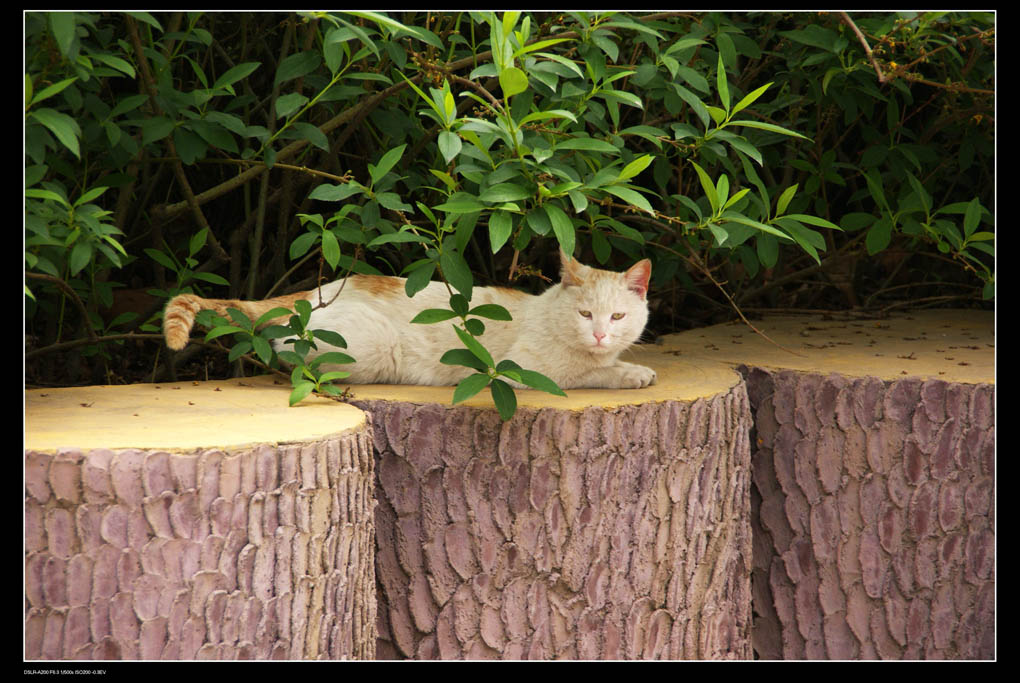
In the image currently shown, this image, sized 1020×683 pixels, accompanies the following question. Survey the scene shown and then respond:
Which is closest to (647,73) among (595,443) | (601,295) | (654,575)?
(601,295)

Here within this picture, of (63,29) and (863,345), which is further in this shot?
(863,345)

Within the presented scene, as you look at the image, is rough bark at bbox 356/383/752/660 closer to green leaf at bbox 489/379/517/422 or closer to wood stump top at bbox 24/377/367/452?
green leaf at bbox 489/379/517/422

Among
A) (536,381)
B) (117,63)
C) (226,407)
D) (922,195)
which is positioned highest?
(117,63)

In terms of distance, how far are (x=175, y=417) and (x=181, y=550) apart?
35cm

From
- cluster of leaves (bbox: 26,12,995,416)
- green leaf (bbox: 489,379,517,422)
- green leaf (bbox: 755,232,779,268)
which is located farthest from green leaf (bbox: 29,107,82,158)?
green leaf (bbox: 755,232,779,268)

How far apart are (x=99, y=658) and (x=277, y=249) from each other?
5.40ft

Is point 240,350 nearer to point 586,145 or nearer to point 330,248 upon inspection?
point 330,248

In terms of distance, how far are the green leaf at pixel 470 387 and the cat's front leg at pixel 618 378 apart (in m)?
0.45

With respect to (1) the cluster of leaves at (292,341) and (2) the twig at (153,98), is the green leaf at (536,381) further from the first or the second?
(2) the twig at (153,98)

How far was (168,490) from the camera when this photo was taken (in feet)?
5.56

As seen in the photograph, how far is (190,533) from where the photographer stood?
1729mm

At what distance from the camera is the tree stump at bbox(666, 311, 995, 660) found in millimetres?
2498

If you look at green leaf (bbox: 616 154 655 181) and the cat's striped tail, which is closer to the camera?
green leaf (bbox: 616 154 655 181)

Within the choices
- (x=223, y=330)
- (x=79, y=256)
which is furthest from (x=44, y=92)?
(x=223, y=330)
